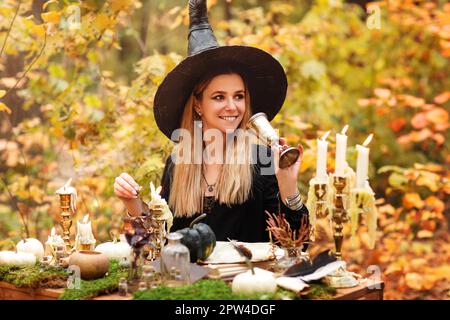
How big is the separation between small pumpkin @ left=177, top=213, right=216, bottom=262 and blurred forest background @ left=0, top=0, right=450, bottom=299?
1276 mm

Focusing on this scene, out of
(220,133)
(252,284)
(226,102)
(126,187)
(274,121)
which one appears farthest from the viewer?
(274,121)

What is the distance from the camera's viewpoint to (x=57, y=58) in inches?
278

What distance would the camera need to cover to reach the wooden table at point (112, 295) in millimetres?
2705

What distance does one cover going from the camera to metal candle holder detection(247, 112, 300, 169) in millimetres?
2901

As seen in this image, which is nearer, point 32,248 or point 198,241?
point 198,241

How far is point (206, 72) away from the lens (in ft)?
12.0

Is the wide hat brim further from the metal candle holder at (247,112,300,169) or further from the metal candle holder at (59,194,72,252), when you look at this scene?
the metal candle holder at (59,194,72,252)

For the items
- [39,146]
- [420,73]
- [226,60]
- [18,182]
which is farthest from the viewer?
[420,73]

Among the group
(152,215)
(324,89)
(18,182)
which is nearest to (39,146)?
(18,182)

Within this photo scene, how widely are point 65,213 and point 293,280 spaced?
116 cm

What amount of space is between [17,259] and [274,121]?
8.77 feet

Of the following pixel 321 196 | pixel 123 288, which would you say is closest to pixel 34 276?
pixel 123 288

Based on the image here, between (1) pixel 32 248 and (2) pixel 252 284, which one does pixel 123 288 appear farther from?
(1) pixel 32 248

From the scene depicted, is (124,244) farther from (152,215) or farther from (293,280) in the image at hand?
(293,280)
